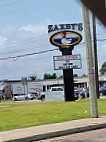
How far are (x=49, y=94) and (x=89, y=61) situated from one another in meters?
24.3

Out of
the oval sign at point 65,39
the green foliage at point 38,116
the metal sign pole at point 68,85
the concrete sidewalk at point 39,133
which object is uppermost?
the oval sign at point 65,39

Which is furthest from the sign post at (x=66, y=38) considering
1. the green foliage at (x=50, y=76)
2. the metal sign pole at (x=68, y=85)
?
the green foliage at (x=50, y=76)

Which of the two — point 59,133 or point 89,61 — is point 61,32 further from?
point 59,133

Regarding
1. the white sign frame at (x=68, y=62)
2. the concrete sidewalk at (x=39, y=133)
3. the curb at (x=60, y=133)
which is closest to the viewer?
the concrete sidewalk at (x=39, y=133)

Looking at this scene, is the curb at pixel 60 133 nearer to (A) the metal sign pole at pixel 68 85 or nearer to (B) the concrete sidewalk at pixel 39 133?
(B) the concrete sidewalk at pixel 39 133

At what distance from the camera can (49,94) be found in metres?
37.8

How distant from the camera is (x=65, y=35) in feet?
102

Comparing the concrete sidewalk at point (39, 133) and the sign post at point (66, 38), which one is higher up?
the sign post at point (66, 38)

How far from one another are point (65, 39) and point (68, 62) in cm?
266

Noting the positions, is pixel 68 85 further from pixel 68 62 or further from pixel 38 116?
pixel 38 116

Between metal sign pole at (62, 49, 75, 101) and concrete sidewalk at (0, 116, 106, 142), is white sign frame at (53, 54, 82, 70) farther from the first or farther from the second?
Answer: concrete sidewalk at (0, 116, 106, 142)

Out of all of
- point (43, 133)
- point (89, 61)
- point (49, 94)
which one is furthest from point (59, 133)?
point (49, 94)

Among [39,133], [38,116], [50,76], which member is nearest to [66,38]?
[38,116]

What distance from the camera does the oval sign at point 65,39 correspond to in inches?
1227
